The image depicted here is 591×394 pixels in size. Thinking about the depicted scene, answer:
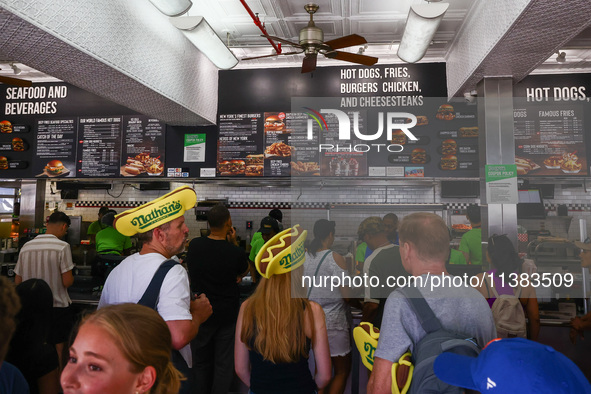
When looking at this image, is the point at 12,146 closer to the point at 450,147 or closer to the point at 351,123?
the point at 351,123

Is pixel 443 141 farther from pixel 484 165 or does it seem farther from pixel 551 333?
pixel 551 333

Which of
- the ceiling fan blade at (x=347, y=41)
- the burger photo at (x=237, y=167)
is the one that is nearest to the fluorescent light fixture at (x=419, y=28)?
the ceiling fan blade at (x=347, y=41)

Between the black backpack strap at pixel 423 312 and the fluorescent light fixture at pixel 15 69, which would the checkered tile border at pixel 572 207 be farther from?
the fluorescent light fixture at pixel 15 69

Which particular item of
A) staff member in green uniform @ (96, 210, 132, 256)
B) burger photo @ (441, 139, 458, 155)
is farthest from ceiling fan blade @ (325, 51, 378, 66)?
staff member in green uniform @ (96, 210, 132, 256)

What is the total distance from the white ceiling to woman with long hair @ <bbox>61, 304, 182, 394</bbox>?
347 centimetres

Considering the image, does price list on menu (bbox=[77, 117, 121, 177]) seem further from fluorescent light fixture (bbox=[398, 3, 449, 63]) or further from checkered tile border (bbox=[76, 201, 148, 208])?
fluorescent light fixture (bbox=[398, 3, 449, 63])

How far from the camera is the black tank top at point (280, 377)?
1.89 meters

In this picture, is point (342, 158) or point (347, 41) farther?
point (342, 158)

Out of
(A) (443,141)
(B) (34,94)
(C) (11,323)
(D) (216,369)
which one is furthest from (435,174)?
(B) (34,94)

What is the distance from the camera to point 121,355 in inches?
44.5

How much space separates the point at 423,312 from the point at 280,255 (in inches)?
28.4

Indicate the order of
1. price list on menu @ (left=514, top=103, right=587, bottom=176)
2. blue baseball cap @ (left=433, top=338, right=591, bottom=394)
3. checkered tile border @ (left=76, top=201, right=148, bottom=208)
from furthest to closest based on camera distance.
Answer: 1. checkered tile border @ (left=76, top=201, right=148, bottom=208)
2. price list on menu @ (left=514, top=103, right=587, bottom=176)
3. blue baseball cap @ (left=433, top=338, right=591, bottom=394)

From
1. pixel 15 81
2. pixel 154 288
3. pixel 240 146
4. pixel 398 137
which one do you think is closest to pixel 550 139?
pixel 398 137

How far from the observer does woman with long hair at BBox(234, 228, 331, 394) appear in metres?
1.88
